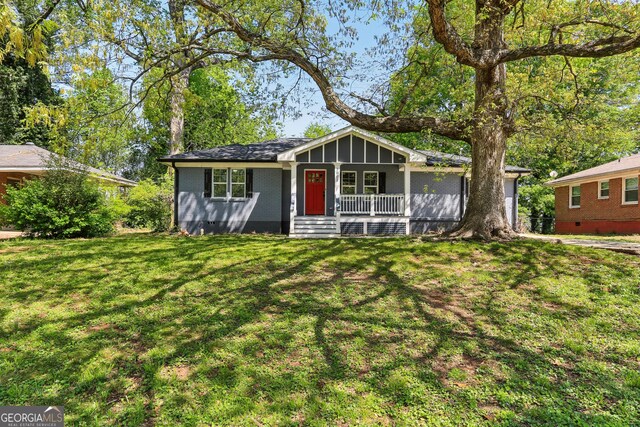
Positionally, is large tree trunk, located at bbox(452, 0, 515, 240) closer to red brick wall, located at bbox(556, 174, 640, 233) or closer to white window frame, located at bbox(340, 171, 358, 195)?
white window frame, located at bbox(340, 171, 358, 195)

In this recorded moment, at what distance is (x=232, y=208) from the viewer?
15.0m

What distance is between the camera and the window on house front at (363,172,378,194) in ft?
52.2

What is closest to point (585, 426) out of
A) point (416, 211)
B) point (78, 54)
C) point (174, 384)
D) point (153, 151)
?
point (174, 384)

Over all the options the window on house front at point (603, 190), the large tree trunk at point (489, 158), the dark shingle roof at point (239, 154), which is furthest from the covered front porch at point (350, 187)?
the window on house front at point (603, 190)

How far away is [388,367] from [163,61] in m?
8.32

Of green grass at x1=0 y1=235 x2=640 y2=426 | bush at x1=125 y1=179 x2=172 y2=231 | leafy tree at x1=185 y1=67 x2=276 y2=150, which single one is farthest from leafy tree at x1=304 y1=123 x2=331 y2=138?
green grass at x1=0 y1=235 x2=640 y2=426

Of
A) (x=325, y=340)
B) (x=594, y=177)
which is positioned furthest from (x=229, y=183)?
(x=594, y=177)

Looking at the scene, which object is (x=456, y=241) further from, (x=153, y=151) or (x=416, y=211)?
(x=153, y=151)

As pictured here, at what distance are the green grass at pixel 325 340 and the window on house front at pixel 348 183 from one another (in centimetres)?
894

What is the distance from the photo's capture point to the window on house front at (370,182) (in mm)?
15898

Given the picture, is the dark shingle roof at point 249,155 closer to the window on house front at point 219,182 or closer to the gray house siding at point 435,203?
the window on house front at point 219,182

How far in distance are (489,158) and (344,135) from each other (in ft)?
20.6

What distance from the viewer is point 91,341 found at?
3.99 metres

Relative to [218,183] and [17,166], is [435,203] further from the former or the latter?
[17,166]
